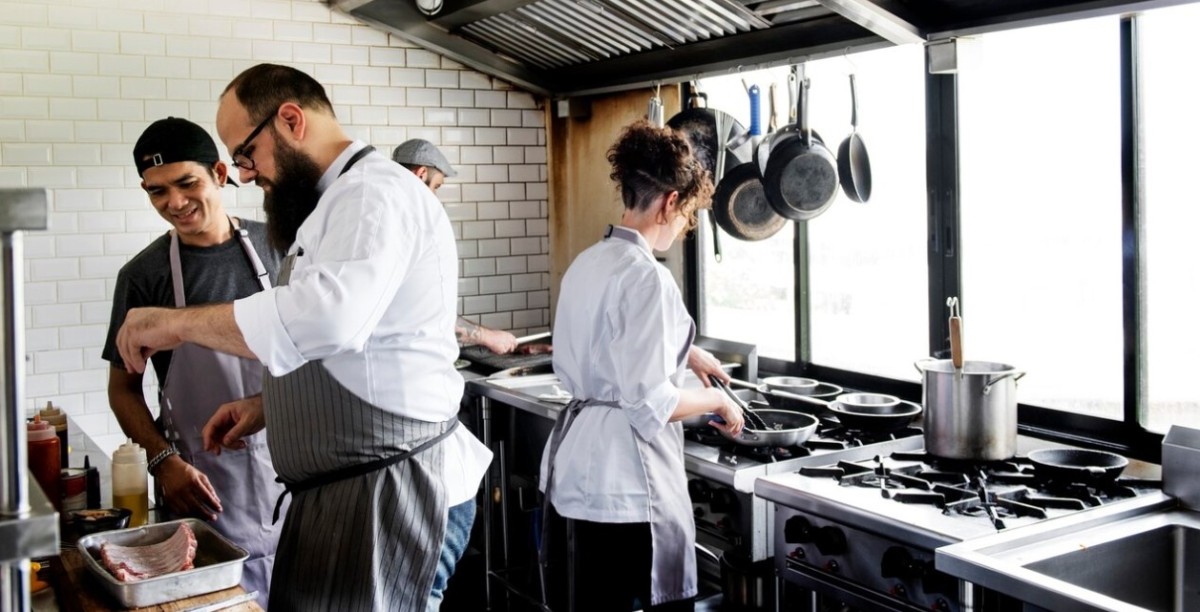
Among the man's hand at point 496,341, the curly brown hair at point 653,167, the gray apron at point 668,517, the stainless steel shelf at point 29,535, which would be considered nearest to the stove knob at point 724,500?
the gray apron at point 668,517

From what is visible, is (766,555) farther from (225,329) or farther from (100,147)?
(100,147)

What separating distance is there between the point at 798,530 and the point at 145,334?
1733 mm

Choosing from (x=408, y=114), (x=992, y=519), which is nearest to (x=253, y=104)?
(x=992, y=519)

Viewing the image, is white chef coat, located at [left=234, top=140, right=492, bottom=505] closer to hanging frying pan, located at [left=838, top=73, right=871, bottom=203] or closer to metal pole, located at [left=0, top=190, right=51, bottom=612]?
metal pole, located at [left=0, top=190, right=51, bottom=612]

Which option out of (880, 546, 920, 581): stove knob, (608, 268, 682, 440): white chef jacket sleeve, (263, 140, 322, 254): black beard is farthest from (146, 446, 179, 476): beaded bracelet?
(880, 546, 920, 581): stove knob

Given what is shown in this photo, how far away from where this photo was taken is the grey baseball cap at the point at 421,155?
16.3 ft

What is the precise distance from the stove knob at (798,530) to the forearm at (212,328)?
60.8 inches

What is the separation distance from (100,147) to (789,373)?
3.21 meters

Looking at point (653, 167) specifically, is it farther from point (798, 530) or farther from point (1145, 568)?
point (1145, 568)

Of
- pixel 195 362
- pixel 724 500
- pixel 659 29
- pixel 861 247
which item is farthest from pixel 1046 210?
pixel 195 362

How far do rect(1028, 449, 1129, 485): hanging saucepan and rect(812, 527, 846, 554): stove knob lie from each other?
66cm

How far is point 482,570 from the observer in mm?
4844

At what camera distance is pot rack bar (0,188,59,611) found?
1.05 meters

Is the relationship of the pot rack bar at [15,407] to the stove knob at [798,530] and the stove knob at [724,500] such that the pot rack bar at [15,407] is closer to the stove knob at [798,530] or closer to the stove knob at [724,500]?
the stove knob at [798,530]
